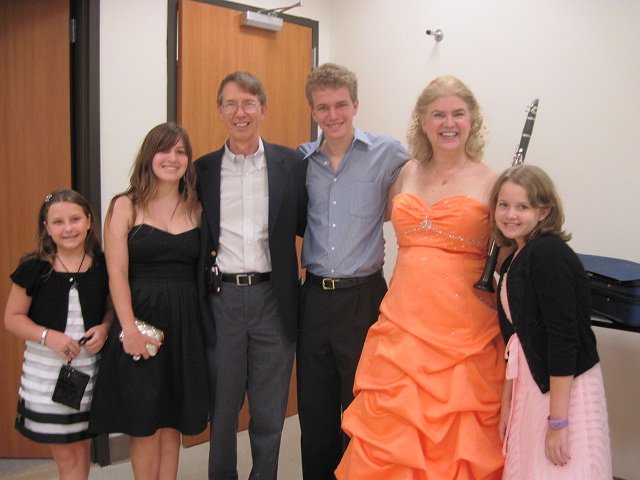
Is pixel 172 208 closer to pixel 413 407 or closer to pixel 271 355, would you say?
pixel 271 355

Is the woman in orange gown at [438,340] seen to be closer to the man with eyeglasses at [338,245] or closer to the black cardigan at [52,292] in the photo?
the man with eyeglasses at [338,245]

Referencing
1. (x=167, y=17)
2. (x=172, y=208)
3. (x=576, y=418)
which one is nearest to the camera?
(x=576, y=418)

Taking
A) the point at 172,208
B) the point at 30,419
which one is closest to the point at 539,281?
the point at 172,208

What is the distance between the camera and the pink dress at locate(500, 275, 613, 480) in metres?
1.51

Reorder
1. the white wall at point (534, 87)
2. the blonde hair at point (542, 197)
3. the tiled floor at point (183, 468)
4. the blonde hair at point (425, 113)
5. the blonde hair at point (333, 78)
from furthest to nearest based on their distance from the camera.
Result: the tiled floor at point (183, 468), the white wall at point (534, 87), the blonde hair at point (333, 78), the blonde hair at point (425, 113), the blonde hair at point (542, 197)

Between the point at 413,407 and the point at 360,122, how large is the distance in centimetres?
213

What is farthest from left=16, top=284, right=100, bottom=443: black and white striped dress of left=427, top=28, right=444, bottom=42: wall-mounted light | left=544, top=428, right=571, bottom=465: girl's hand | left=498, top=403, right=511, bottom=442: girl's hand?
left=427, top=28, right=444, bottom=42: wall-mounted light

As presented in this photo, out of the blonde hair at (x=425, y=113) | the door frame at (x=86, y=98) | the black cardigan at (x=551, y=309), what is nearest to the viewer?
the black cardigan at (x=551, y=309)

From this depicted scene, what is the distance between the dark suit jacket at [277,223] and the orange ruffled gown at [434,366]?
418mm

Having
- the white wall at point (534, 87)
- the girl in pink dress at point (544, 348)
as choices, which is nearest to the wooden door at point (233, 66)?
the white wall at point (534, 87)

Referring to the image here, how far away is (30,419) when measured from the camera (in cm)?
196

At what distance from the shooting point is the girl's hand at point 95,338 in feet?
6.49

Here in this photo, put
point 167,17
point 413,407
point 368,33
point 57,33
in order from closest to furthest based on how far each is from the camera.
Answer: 1. point 413,407
2. point 57,33
3. point 167,17
4. point 368,33

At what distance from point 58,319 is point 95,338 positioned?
0.14 m
